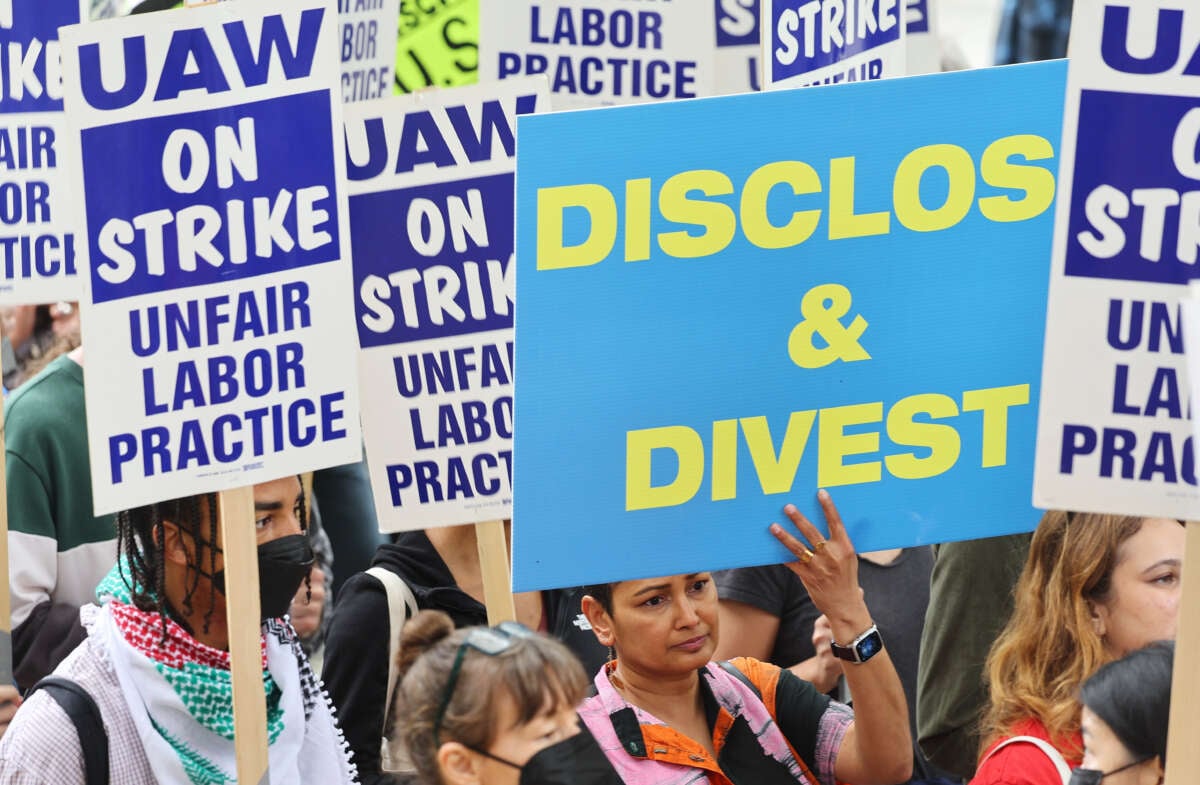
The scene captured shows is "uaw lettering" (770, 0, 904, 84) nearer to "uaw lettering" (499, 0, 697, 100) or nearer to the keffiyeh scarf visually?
"uaw lettering" (499, 0, 697, 100)

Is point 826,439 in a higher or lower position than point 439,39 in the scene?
lower

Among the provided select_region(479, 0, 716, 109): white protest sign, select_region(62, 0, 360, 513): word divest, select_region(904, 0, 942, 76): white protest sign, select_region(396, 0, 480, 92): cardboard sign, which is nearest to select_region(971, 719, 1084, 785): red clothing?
select_region(62, 0, 360, 513): word divest

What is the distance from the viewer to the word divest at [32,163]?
5305 mm

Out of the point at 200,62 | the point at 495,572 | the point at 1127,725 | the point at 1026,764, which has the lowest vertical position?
the point at 1026,764

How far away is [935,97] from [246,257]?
1.37 meters

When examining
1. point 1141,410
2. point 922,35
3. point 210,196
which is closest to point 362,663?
point 210,196

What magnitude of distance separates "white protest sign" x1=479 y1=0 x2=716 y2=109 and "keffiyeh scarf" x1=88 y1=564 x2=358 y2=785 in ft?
9.27

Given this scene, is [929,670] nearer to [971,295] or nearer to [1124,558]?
[1124,558]

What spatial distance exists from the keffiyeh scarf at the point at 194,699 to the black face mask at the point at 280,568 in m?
0.06

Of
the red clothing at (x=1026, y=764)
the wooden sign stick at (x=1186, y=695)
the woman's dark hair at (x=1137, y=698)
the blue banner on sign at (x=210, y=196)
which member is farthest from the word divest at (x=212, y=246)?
the wooden sign stick at (x=1186, y=695)

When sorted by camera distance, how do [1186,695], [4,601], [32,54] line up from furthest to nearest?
Result: [32,54]
[4,601]
[1186,695]

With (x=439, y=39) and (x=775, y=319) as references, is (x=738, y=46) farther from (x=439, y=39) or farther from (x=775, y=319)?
(x=775, y=319)

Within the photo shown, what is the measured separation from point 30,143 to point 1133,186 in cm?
328

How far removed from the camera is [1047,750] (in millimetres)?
3580
